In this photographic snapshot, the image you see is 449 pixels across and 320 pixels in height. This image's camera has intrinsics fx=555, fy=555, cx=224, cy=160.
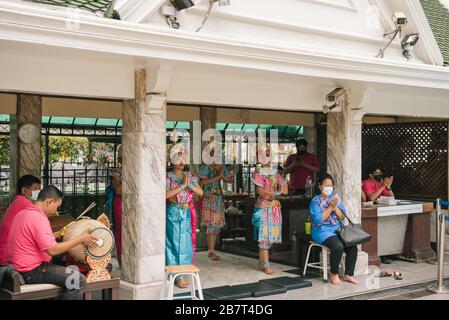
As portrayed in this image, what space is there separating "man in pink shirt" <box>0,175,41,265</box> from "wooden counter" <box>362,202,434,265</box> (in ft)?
15.9

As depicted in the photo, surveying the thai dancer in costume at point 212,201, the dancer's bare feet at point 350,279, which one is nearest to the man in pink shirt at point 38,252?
the dancer's bare feet at point 350,279

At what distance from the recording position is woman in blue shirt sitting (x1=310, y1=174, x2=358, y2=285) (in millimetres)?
7281

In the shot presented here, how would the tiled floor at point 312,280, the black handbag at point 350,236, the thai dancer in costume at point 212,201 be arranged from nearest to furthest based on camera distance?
the tiled floor at point 312,280 → the black handbag at point 350,236 → the thai dancer in costume at point 212,201

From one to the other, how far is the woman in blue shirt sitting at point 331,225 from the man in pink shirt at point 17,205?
3556mm

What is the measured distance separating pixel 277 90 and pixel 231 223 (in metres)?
4.00

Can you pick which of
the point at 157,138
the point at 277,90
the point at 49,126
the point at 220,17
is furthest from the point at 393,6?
the point at 49,126

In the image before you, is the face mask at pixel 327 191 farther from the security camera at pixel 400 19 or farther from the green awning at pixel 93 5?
the green awning at pixel 93 5

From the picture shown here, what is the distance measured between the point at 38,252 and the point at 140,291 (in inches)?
56.4

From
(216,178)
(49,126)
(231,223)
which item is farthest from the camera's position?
(49,126)

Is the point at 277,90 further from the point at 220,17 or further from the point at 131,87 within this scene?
the point at 131,87

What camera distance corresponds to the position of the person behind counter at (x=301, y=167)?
10.3m
